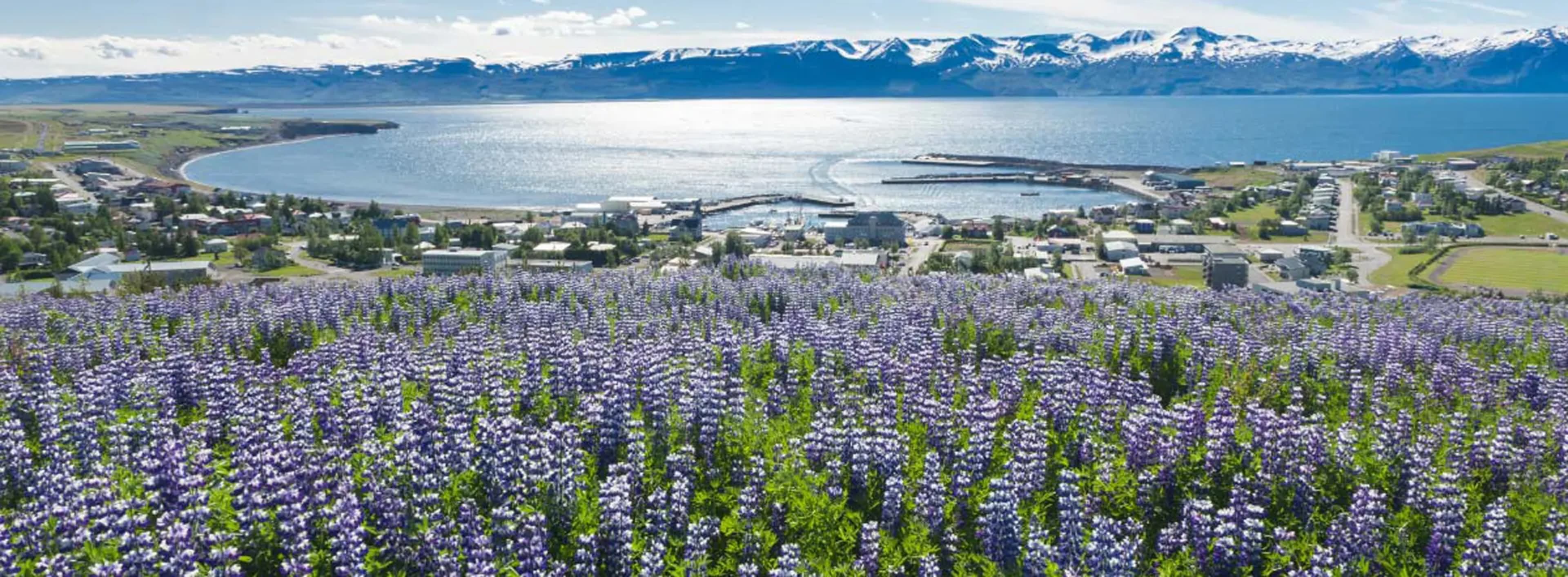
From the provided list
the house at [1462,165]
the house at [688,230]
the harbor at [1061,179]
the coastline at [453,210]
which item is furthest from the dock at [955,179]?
the house at [688,230]

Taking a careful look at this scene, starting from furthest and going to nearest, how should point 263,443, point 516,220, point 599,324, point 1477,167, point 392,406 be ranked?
1. point 1477,167
2. point 516,220
3. point 599,324
4. point 392,406
5. point 263,443

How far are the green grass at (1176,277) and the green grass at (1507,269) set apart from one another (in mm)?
17056

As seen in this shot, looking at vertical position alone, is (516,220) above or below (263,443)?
below

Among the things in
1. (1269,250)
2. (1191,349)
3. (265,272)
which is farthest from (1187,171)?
(1191,349)

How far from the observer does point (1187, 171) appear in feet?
616

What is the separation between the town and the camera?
8094cm

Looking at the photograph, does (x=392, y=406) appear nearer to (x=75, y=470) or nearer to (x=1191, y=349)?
(x=75, y=470)

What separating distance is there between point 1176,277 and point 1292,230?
113 feet

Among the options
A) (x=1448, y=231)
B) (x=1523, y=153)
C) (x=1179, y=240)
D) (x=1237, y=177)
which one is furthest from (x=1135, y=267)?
(x=1523, y=153)

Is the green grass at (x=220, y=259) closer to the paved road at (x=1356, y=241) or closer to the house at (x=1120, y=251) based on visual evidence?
the house at (x=1120, y=251)

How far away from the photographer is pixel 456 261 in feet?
275

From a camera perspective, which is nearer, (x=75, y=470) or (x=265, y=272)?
(x=75, y=470)

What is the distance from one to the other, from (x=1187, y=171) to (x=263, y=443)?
191 meters

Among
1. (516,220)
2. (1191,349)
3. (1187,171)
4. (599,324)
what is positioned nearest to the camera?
(1191,349)
